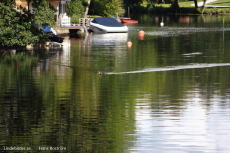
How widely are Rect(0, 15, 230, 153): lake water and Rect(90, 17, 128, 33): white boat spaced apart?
27.4 meters

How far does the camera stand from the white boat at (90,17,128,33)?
69938mm

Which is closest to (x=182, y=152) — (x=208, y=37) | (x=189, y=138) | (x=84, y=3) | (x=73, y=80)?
(x=189, y=138)

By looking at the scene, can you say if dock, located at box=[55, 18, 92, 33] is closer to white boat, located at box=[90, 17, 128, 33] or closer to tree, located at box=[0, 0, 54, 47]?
white boat, located at box=[90, 17, 128, 33]

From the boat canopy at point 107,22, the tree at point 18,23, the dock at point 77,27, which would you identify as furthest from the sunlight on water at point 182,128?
the boat canopy at point 107,22

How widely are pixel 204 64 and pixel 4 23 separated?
17.7 meters

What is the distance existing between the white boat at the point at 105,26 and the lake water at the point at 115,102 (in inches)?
1079

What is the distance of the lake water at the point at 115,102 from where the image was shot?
15891 millimetres

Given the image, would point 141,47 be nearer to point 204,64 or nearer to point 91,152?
point 204,64

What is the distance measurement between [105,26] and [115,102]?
4892 cm

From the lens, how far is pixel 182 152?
579 inches

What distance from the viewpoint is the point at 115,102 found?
73.0 feet

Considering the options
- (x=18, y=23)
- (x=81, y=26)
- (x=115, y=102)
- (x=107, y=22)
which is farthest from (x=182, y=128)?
(x=107, y=22)

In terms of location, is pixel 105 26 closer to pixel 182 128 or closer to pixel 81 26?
pixel 81 26

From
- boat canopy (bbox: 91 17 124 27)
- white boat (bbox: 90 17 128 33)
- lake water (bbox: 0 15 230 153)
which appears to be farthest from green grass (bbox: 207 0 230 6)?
lake water (bbox: 0 15 230 153)
